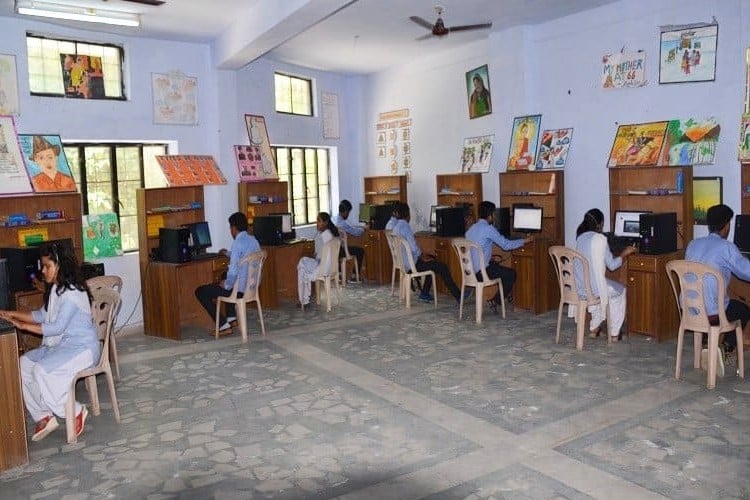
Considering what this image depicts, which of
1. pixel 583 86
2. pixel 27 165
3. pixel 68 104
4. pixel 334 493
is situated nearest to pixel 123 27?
pixel 68 104

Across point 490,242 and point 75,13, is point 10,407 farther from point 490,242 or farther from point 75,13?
point 490,242

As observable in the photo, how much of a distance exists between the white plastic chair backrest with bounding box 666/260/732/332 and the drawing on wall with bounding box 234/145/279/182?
5837 mm

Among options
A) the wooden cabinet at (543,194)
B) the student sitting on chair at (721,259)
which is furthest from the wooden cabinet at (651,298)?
the wooden cabinet at (543,194)

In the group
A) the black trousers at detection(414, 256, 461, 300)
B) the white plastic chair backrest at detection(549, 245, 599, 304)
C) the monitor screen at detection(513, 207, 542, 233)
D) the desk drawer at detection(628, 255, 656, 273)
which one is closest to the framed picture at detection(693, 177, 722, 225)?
the desk drawer at detection(628, 255, 656, 273)

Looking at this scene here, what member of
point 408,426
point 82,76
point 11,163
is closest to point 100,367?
point 408,426

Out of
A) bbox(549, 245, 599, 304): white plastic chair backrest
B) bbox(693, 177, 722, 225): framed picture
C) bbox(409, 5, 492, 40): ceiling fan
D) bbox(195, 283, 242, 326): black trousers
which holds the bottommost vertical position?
bbox(195, 283, 242, 326): black trousers

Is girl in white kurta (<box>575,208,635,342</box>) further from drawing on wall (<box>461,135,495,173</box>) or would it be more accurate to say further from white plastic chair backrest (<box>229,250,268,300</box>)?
white plastic chair backrest (<box>229,250,268,300</box>)

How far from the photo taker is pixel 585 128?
8.17 meters

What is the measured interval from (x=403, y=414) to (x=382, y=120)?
7.63m

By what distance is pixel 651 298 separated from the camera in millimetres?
6453

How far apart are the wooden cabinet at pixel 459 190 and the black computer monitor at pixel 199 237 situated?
147 inches

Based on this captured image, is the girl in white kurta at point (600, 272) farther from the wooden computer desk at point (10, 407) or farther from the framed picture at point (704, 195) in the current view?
the wooden computer desk at point (10, 407)

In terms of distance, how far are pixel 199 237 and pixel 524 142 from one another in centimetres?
430

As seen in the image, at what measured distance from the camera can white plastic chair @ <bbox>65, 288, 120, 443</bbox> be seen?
4.41m
